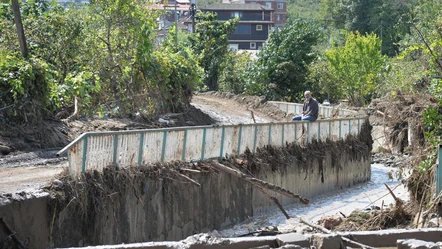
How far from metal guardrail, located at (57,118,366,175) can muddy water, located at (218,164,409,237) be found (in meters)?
1.98

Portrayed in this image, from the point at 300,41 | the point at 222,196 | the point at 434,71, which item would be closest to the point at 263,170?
the point at 222,196

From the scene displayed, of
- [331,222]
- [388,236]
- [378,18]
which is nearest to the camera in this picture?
[388,236]

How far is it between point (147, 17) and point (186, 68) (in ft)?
11.4

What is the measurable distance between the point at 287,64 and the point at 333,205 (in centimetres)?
1920

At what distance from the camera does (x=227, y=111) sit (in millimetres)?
37438

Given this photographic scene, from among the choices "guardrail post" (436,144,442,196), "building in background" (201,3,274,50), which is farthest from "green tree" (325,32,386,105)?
"building in background" (201,3,274,50)

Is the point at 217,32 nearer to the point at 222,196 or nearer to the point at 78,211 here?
the point at 222,196

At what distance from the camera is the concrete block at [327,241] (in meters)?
12.5

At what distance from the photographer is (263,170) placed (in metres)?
23.0

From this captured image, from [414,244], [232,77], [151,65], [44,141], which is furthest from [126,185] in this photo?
[232,77]

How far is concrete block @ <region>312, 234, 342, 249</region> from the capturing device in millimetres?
12470

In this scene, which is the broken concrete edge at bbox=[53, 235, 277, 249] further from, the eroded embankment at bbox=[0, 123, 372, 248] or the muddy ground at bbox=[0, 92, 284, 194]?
the muddy ground at bbox=[0, 92, 284, 194]

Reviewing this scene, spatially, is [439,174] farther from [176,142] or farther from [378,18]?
[378,18]

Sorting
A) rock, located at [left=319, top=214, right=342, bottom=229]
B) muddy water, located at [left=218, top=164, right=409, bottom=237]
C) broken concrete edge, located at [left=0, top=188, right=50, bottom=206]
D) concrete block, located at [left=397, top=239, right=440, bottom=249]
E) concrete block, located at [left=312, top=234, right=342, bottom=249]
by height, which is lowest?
muddy water, located at [left=218, top=164, right=409, bottom=237]
